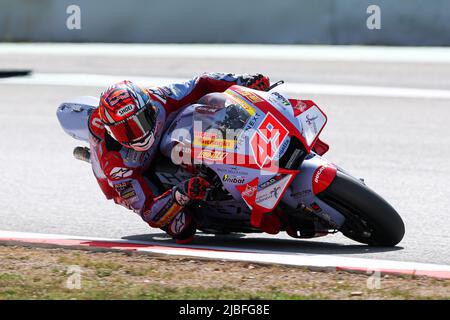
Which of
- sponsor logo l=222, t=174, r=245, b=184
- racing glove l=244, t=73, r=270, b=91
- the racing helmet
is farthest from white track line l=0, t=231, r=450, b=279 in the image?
racing glove l=244, t=73, r=270, b=91

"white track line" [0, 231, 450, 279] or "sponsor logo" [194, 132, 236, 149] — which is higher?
"sponsor logo" [194, 132, 236, 149]

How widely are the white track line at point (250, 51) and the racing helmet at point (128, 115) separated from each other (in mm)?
9303

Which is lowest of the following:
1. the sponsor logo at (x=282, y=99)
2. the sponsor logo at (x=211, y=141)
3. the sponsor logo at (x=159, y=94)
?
the sponsor logo at (x=211, y=141)

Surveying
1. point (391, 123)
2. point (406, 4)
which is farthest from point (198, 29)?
point (391, 123)

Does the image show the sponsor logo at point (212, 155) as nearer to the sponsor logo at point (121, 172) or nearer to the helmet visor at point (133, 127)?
the helmet visor at point (133, 127)

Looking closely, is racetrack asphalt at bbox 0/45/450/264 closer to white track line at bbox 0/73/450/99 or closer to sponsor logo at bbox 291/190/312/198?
white track line at bbox 0/73/450/99

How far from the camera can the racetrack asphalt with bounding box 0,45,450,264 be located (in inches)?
306

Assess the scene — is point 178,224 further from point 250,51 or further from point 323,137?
point 250,51

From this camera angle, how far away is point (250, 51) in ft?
55.9

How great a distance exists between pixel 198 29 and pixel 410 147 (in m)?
7.78

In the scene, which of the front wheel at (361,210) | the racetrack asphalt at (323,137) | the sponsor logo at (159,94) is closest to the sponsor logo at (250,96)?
the sponsor logo at (159,94)

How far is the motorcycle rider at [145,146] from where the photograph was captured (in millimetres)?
6945

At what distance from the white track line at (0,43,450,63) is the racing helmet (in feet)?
30.5
